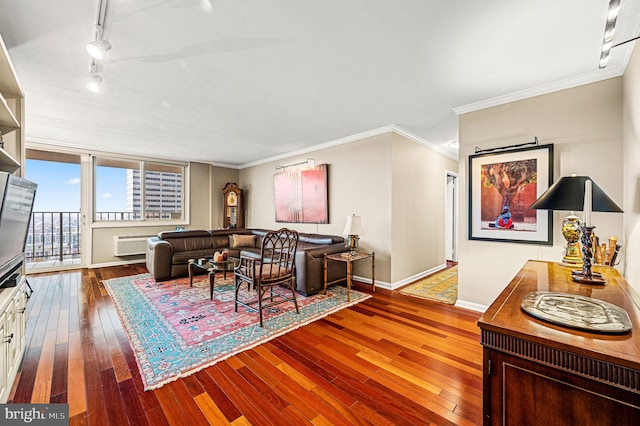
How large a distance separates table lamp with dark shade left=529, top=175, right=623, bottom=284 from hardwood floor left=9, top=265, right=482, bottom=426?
103cm

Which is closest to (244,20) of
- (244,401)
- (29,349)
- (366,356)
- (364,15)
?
(364,15)

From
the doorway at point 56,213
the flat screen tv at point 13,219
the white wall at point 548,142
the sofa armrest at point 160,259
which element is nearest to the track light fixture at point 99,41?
the flat screen tv at point 13,219

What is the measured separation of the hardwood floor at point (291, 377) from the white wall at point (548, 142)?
0.64 meters

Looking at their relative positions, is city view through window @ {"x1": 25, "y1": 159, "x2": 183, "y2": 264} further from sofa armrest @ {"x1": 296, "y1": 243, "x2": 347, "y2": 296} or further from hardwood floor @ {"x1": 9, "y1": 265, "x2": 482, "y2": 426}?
sofa armrest @ {"x1": 296, "y1": 243, "x2": 347, "y2": 296}

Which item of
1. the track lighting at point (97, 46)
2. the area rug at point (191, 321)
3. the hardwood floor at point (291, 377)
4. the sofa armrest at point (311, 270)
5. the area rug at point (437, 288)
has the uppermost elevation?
the track lighting at point (97, 46)

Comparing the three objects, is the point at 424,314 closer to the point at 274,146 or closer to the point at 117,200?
the point at 274,146

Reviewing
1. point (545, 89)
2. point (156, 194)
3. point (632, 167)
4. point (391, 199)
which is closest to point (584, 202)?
point (632, 167)

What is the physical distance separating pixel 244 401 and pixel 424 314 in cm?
221

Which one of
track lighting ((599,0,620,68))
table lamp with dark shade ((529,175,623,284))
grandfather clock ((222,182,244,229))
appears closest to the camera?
track lighting ((599,0,620,68))

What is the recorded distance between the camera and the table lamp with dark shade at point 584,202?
161cm

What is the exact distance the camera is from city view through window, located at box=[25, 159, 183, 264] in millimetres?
5477

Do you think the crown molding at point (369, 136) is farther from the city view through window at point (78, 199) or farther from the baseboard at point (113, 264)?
the baseboard at point (113, 264)

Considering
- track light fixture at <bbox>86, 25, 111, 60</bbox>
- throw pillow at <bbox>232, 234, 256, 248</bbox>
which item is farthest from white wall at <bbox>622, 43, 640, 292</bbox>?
throw pillow at <bbox>232, 234, 256, 248</bbox>

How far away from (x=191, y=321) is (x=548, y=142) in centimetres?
423
